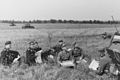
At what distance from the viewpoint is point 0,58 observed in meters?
7.89

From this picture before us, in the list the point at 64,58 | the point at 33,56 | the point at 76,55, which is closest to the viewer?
the point at 64,58

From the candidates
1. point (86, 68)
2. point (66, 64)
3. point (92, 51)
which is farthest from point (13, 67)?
point (92, 51)

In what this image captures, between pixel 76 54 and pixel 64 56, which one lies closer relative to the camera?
pixel 64 56

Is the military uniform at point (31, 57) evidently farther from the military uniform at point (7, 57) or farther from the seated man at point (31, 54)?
the military uniform at point (7, 57)

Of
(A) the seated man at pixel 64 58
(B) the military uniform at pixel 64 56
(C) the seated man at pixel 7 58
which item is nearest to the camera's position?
(A) the seated man at pixel 64 58

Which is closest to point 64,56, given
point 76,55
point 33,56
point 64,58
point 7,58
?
point 64,58

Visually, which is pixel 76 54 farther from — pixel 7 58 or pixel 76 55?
pixel 7 58

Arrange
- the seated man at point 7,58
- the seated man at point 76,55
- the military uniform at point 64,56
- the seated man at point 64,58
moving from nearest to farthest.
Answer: the seated man at point 64,58, the military uniform at point 64,56, the seated man at point 7,58, the seated man at point 76,55

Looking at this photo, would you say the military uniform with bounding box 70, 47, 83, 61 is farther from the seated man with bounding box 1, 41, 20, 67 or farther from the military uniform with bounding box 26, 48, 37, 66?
the seated man with bounding box 1, 41, 20, 67

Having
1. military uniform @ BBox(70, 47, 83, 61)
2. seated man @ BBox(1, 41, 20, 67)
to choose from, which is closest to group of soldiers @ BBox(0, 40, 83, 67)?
seated man @ BBox(1, 41, 20, 67)

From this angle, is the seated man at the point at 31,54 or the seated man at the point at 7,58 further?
the seated man at the point at 7,58

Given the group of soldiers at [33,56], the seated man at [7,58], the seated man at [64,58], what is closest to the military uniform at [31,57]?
the group of soldiers at [33,56]

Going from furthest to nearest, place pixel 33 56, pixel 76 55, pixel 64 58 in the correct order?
1. pixel 76 55
2. pixel 33 56
3. pixel 64 58

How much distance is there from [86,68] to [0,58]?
3.74 meters
